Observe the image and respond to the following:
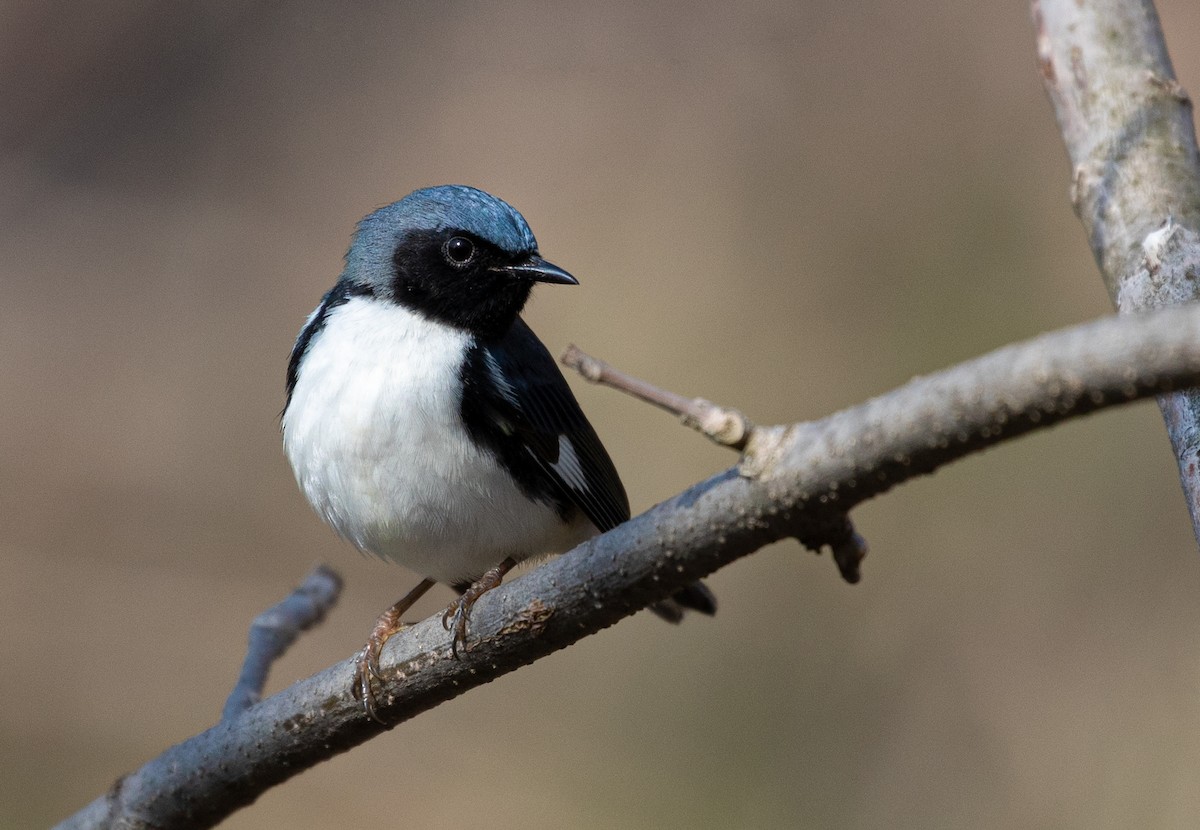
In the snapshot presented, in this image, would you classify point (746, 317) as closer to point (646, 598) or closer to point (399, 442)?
point (399, 442)

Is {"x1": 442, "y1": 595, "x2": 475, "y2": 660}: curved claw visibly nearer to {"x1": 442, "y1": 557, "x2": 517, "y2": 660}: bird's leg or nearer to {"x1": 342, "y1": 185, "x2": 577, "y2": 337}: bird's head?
{"x1": 442, "y1": 557, "x2": 517, "y2": 660}: bird's leg

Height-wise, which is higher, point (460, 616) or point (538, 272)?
point (538, 272)

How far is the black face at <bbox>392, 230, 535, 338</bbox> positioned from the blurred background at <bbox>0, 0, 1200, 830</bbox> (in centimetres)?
256

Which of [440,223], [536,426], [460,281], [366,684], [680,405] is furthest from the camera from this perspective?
[440,223]

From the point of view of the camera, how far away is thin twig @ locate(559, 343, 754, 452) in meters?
1.98

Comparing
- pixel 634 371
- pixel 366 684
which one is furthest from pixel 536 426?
pixel 634 371

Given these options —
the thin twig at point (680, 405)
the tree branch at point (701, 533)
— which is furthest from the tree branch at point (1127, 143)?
the thin twig at point (680, 405)

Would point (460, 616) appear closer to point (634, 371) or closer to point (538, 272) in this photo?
point (538, 272)

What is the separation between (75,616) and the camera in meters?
6.82

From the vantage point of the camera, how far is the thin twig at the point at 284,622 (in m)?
3.74

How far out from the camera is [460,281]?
4.38 meters

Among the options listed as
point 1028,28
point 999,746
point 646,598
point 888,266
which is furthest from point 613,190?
point 646,598

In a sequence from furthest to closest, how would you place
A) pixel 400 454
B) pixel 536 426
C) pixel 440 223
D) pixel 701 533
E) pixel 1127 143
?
pixel 440 223, pixel 536 426, pixel 400 454, pixel 1127 143, pixel 701 533

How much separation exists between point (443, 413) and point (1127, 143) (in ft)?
6.71
